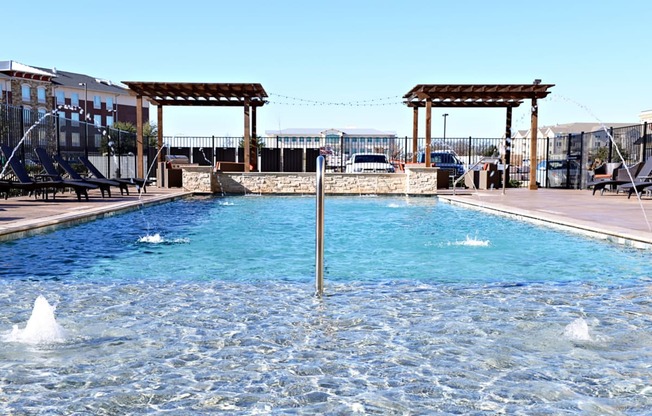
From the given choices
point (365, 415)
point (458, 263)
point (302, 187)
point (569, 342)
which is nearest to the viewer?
point (365, 415)

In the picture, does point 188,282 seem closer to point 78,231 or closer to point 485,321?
point 485,321

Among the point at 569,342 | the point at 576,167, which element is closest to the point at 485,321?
the point at 569,342

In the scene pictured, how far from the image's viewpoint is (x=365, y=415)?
3.08 metres

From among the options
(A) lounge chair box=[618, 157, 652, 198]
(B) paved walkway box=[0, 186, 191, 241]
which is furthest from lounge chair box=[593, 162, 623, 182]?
(B) paved walkway box=[0, 186, 191, 241]

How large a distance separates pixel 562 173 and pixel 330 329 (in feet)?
82.3

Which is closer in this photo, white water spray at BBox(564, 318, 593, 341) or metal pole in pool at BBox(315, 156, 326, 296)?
white water spray at BBox(564, 318, 593, 341)

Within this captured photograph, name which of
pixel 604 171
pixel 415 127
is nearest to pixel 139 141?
pixel 415 127

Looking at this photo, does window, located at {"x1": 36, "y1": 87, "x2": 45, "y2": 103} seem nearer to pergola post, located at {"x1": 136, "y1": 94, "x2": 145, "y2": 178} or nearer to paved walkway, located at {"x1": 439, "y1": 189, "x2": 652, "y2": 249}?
pergola post, located at {"x1": 136, "y1": 94, "x2": 145, "y2": 178}

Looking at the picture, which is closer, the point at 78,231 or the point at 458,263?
the point at 458,263

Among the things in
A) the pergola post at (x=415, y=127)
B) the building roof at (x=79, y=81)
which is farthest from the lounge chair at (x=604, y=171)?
the building roof at (x=79, y=81)

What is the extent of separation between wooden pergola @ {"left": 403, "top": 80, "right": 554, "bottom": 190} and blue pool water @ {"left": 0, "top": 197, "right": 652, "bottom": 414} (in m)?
14.3

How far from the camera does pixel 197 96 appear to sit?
24500 mm

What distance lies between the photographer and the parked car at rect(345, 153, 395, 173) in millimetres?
26781

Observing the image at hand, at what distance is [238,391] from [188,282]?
10.4ft
